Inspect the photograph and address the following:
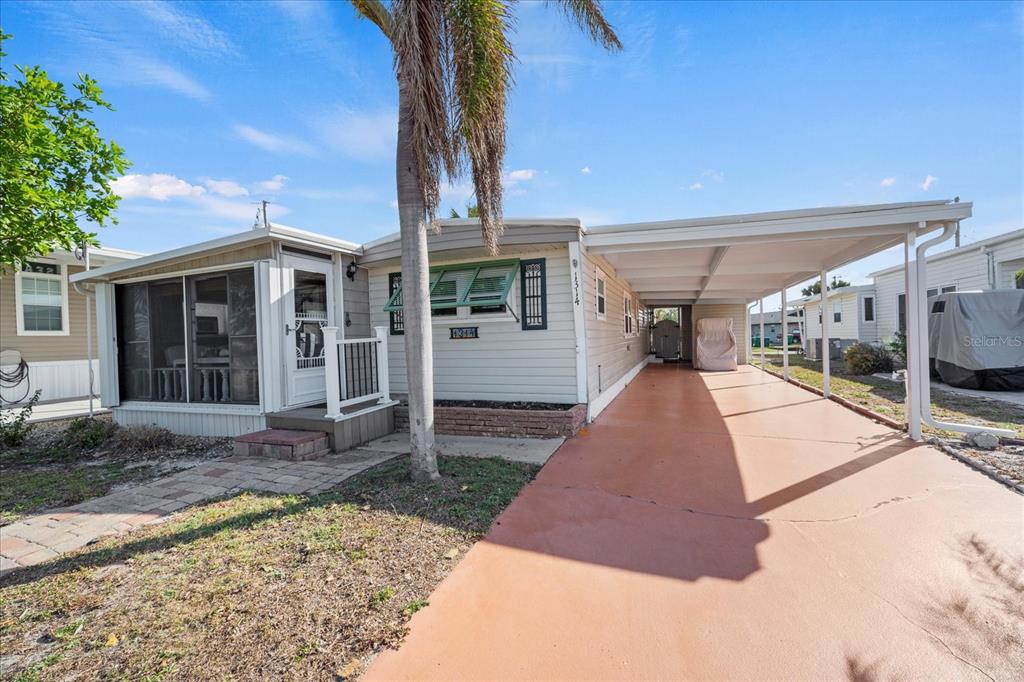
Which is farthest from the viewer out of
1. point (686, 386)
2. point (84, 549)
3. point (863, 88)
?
point (686, 386)

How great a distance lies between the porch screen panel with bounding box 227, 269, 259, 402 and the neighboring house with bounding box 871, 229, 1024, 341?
16614 mm

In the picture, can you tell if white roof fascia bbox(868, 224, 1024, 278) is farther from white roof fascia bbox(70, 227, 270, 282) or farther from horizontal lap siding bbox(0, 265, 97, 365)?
horizontal lap siding bbox(0, 265, 97, 365)

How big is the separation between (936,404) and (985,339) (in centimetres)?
290

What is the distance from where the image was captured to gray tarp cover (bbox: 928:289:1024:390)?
8.37m

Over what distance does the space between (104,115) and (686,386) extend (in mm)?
11665

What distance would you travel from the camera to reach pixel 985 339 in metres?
8.46

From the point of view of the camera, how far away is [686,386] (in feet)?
34.4

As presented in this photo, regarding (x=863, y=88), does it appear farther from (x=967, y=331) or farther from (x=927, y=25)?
(x=967, y=331)

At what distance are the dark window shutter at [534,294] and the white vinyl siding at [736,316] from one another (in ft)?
34.0

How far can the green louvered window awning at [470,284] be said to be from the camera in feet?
20.5

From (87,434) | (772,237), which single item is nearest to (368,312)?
(87,434)

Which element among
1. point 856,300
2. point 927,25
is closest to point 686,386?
point 927,25

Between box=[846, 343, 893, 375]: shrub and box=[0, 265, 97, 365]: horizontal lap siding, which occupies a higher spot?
box=[0, 265, 97, 365]: horizontal lap siding

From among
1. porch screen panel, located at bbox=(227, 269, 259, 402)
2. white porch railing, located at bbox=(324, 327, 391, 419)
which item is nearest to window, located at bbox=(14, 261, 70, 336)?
porch screen panel, located at bbox=(227, 269, 259, 402)
